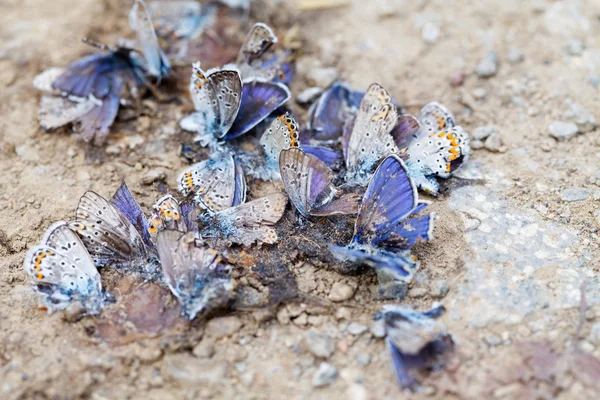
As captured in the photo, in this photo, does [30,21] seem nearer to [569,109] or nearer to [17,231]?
[17,231]

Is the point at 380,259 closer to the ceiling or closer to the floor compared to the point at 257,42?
closer to the floor

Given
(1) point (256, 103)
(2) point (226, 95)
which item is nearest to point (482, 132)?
(1) point (256, 103)

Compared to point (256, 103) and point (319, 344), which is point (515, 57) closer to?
point (256, 103)

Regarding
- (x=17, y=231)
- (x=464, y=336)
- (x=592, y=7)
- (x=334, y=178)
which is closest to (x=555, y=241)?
(x=464, y=336)

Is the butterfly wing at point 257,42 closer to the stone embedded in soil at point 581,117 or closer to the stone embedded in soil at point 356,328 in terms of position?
the stone embedded in soil at point 356,328

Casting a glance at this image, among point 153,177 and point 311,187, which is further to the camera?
point 153,177

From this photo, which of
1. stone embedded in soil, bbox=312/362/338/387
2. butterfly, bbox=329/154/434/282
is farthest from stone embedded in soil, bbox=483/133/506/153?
stone embedded in soil, bbox=312/362/338/387

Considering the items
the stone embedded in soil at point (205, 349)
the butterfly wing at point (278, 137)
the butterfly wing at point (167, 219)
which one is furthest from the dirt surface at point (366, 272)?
the butterfly wing at point (167, 219)
